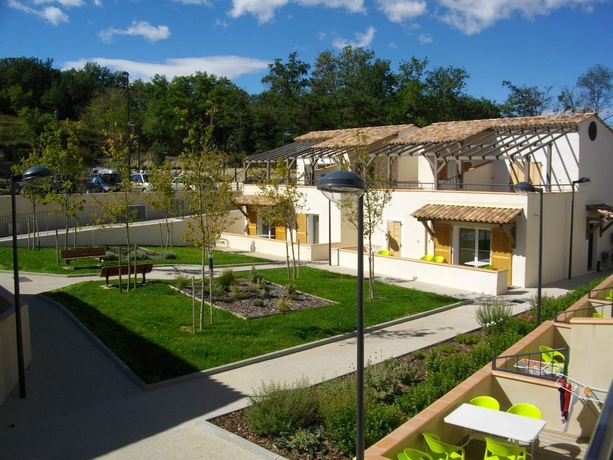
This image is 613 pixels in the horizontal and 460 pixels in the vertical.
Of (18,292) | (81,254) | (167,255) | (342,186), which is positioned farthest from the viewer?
(167,255)

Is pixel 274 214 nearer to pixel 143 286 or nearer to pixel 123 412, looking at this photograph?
pixel 143 286

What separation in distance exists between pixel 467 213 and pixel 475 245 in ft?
5.82

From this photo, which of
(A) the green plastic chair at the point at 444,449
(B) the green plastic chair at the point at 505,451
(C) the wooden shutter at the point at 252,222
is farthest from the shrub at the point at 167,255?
(B) the green plastic chair at the point at 505,451

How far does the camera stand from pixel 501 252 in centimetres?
2066

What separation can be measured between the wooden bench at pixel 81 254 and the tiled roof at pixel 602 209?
64.3 ft

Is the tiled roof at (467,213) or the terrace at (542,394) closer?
the terrace at (542,394)

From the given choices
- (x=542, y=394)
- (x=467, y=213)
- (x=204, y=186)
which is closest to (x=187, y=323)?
(x=204, y=186)

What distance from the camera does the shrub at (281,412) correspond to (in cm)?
824

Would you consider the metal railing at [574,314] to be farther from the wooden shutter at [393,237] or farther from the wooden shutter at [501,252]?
the wooden shutter at [393,237]

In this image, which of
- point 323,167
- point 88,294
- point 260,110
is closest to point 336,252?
point 323,167

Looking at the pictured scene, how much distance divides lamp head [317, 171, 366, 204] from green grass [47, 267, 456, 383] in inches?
257

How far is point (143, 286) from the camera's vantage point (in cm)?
1767

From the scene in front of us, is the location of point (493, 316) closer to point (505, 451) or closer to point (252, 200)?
point (505, 451)

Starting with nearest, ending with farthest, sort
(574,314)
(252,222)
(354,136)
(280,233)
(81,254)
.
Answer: (574,314) → (81,254) → (354,136) → (280,233) → (252,222)
